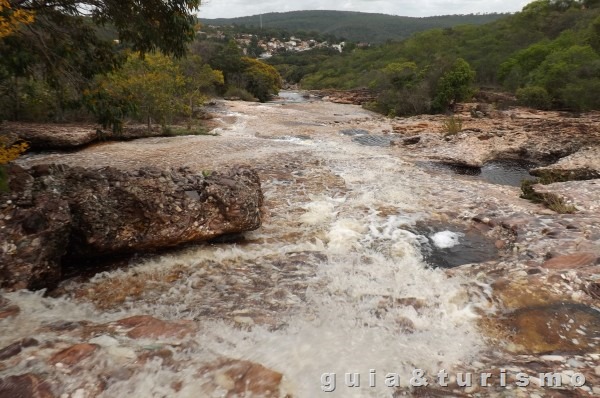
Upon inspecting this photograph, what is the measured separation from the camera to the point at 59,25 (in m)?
6.89

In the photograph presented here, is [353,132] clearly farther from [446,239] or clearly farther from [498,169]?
[446,239]

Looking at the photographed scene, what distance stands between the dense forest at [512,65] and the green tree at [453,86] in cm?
7

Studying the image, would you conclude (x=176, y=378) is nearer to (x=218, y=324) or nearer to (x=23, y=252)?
(x=218, y=324)

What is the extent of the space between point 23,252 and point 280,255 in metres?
3.66

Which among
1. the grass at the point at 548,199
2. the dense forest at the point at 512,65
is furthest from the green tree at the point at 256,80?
the grass at the point at 548,199

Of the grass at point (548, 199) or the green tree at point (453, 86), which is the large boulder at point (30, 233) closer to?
the grass at point (548, 199)

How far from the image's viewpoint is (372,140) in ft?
62.4

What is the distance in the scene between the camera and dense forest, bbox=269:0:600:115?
24.4 metres

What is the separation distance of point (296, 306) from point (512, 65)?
41.1 m

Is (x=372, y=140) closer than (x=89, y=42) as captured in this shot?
No

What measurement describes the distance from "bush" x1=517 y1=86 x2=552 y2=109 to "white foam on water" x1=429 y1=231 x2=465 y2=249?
936 inches

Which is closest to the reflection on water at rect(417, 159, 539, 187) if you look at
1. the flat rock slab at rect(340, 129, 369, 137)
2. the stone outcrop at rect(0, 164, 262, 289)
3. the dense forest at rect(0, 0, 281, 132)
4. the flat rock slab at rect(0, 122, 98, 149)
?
the flat rock slab at rect(340, 129, 369, 137)

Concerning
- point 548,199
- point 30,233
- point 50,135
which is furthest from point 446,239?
point 50,135

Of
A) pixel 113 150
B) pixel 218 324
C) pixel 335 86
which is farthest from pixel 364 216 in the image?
pixel 335 86
